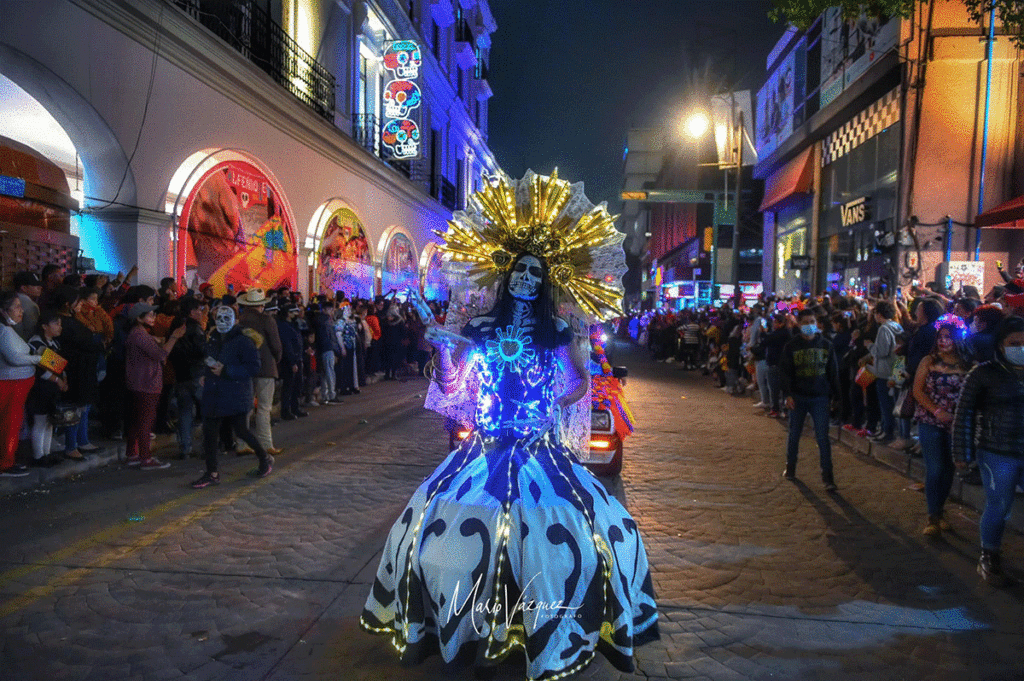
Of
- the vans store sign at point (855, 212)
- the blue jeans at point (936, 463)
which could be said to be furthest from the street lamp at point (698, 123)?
the blue jeans at point (936, 463)

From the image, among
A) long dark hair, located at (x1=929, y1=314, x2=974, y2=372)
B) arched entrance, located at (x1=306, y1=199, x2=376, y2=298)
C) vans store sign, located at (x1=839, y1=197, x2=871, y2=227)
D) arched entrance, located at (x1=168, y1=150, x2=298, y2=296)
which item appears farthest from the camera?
vans store sign, located at (x1=839, y1=197, x2=871, y2=227)

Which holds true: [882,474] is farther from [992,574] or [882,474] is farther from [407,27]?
[407,27]

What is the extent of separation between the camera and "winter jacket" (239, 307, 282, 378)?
863 centimetres

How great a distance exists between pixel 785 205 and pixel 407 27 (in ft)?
48.7

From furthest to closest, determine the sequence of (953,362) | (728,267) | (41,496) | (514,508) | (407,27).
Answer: (728,267), (407,27), (41,496), (953,362), (514,508)

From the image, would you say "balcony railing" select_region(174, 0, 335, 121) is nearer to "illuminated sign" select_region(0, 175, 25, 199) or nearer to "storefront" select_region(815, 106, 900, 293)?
"illuminated sign" select_region(0, 175, 25, 199)

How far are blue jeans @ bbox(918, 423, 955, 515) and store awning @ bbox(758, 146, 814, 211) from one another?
727 inches

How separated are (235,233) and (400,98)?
10.1 m

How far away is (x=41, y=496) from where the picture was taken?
658cm

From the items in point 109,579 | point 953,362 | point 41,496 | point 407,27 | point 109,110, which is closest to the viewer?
point 109,579

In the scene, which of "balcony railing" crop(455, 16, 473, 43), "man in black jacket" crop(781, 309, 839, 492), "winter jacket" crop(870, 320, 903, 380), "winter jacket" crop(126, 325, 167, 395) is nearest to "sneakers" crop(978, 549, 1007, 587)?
"man in black jacket" crop(781, 309, 839, 492)

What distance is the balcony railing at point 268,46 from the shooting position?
12.7m

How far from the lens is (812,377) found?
286 inches

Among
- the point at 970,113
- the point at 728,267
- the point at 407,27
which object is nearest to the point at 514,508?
the point at 970,113
